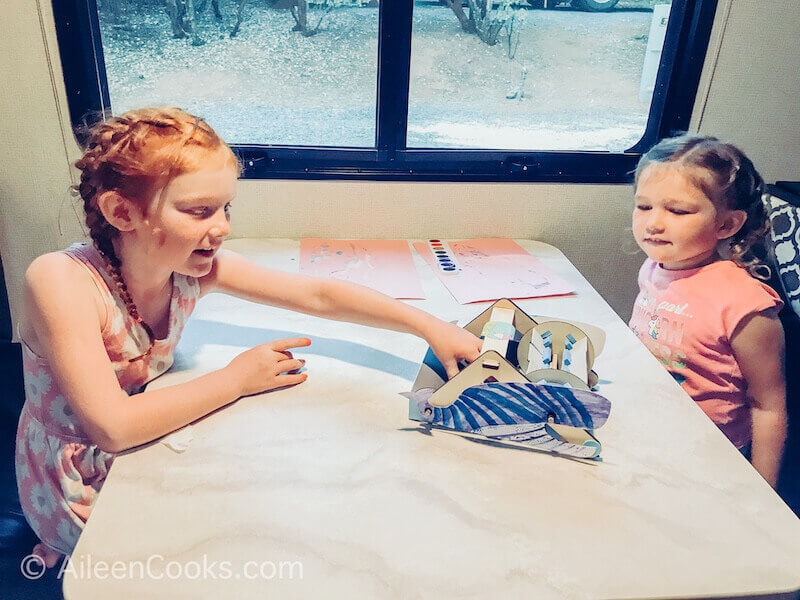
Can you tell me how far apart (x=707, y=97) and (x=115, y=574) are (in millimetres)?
1652

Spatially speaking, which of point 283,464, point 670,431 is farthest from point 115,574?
point 670,431

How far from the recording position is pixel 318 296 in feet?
3.64

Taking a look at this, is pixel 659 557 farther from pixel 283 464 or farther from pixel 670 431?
pixel 283 464

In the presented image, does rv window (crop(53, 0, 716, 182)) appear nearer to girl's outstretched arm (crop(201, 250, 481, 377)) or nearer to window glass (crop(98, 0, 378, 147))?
window glass (crop(98, 0, 378, 147))

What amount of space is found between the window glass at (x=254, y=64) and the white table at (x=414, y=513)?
903mm

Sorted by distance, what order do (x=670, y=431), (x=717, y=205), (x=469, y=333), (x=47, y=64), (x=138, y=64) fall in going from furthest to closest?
(x=138, y=64)
(x=47, y=64)
(x=717, y=205)
(x=469, y=333)
(x=670, y=431)

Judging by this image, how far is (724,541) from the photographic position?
2.22 feet

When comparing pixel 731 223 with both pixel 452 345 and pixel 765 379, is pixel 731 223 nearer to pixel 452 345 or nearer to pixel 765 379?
pixel 765 379

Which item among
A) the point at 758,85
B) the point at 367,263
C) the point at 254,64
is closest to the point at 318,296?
the point at 367,263

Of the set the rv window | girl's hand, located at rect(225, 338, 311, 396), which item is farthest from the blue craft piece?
the rv window

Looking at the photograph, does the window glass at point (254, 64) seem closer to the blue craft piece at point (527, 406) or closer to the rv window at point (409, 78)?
the rv window at point (409, 78)

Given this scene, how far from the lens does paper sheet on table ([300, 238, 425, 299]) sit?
1.33 metres

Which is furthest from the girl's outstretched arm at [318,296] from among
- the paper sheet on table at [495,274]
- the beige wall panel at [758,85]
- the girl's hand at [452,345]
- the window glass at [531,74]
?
the beige wall panel at [758,85]

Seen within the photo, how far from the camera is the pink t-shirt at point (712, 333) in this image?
Answer: 113 cm
